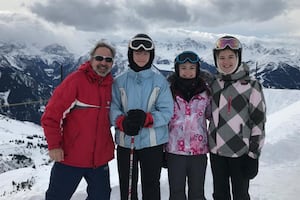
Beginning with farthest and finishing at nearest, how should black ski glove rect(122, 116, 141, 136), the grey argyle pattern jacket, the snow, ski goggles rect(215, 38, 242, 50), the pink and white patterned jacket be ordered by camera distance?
1. the snow
2. the pink and white patterned jacket
3. ski goggles rect(215, 38, 242, 50)
4. the grey argyle pattern jacket
5. black ski glove rect(122, 116, 141, 136)

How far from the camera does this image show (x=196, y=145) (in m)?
4.24

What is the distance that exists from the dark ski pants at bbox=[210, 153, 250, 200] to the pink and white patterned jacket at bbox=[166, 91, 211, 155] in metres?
0.24

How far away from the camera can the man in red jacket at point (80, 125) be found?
390 cm

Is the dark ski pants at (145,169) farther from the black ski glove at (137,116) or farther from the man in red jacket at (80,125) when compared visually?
the black ski glove at (137,116)

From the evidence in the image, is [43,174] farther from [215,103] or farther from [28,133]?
[28,133]

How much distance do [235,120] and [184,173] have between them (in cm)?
85

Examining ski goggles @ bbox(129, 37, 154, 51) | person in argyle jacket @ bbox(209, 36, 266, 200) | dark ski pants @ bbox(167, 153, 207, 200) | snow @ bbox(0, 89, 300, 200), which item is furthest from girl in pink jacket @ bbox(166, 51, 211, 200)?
snow @ bbox(0, 89, 300, 200)

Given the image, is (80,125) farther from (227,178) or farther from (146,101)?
(227,178)

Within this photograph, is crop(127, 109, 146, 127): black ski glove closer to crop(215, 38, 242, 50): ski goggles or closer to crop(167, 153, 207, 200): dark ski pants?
crop(167, 153, 207, 200): dark ski pants

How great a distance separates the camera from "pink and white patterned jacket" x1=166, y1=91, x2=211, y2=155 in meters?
4.23

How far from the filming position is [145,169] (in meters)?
4.11

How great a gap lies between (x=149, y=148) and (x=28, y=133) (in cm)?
12041

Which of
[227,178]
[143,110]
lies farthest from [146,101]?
[227,178]

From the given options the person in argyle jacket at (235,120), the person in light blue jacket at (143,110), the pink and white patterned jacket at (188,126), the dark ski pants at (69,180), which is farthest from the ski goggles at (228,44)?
the dark ski pants at (69,180)
